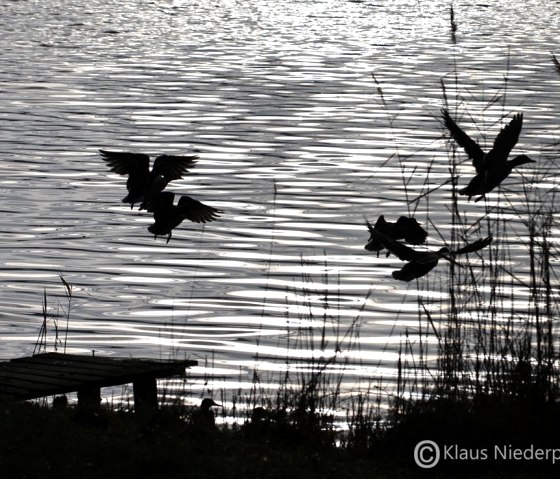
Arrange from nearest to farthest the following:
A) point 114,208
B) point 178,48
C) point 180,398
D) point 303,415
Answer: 1. point 303,415
2. point 180,398
3. point 114,208
4. point 178,48

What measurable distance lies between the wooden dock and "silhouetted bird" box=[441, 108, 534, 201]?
5.87 ft

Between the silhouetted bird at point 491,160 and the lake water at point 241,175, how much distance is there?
26cm

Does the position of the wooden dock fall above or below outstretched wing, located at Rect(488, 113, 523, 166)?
below

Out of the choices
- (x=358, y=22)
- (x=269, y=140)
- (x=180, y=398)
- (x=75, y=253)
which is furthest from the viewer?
(x=358, y=22)

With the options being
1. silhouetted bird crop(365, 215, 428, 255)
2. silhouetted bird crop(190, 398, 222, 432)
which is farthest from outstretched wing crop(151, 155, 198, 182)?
silhouetted bird crop(190, 398, 222, 432)

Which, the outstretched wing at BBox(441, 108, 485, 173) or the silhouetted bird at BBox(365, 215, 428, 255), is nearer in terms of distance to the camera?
the outstretched wing at BBox(441, 108, 485, 173)

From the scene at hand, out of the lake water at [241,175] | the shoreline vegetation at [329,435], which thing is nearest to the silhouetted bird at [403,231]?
the lake water at [241,175]

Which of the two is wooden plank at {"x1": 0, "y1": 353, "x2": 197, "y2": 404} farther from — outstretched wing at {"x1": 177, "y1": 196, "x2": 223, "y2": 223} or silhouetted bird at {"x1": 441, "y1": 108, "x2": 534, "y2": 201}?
silhouetted bird at {"x1": 441, "y1": 108, "x2": 534, "y2": 201}

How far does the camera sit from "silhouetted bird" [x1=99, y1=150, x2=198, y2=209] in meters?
7.51

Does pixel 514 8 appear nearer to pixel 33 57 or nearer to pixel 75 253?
pixel 33 57

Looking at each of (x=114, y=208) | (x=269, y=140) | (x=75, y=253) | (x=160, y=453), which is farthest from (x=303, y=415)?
(x=269, y=140)

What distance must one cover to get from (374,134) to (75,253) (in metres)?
7.66

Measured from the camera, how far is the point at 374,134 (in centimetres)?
1927

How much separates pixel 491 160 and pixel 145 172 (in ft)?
6.39
